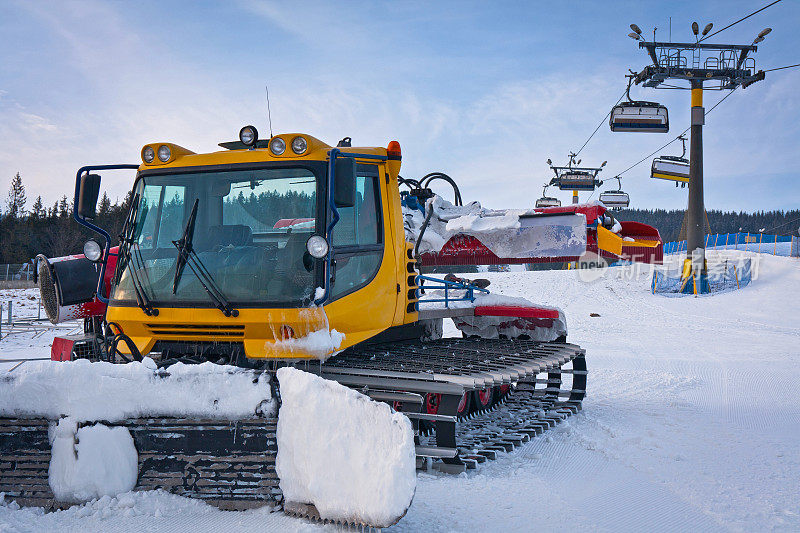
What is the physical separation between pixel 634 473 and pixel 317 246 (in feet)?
9.73

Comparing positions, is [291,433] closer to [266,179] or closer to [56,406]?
[56,406]

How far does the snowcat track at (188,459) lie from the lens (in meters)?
3.64

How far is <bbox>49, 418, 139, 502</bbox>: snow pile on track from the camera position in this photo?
3.68m

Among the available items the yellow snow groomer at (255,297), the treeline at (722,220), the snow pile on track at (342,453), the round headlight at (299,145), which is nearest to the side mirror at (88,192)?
the yellow snow groomer at (255,297)

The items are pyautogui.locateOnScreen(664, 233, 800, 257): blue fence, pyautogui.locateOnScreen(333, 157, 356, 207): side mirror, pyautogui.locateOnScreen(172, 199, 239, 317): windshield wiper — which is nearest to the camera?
pyautogui.locateOnScreen(333, 157, 356, 207): side mirror

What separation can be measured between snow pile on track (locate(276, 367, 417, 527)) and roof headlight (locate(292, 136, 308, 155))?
177 cm

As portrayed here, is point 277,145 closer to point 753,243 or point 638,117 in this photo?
point 638,117

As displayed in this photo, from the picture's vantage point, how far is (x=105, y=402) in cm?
371

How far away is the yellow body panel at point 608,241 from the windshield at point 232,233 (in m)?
Answer: 3.52

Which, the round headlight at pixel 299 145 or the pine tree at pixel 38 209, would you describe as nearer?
the round headlight at pixel 299 145

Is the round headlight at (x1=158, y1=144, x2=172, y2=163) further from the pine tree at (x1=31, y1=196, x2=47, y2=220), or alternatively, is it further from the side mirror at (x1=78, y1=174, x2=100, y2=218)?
the pine tree at (x1=31, y1=196, x2=47, y2=220)

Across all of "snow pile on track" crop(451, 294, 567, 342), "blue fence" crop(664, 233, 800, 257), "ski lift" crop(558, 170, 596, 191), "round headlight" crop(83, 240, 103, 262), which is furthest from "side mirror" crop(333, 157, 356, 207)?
"ski lift" crop(558, 170, 596, 191)

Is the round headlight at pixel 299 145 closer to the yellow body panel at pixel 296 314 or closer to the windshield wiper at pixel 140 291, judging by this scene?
the yellow body panel at pixel 296 314

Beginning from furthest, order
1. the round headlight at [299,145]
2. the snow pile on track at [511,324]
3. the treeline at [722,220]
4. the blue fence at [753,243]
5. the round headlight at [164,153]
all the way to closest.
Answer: the treeline at [722,220]
the blue fence at [753,243]
the snow pile on track at [511,324]
the round headlight at [164,153]
the round headlight at [299,145]
